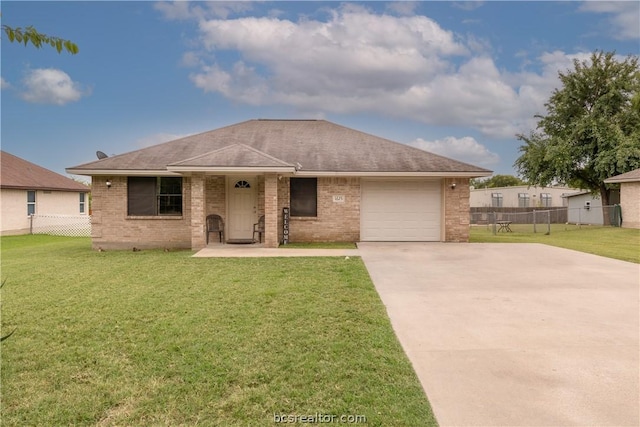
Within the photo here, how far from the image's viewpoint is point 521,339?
15.0 ft

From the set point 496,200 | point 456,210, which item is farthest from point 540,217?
point 456,210

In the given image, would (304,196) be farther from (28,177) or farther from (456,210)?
(28,177)

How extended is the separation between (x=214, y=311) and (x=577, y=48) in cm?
3002

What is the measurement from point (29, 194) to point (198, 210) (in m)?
16.3

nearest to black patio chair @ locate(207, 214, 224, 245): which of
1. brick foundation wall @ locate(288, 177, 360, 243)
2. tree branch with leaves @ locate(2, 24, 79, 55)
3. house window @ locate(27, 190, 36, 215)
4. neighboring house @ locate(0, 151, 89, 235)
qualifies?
brick foundation wall @ locate(288, 177, 360, 243)

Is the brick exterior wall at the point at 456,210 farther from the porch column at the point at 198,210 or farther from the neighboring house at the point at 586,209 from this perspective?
the neighboring house at the point at 586,209

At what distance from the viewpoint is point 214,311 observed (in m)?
5.59

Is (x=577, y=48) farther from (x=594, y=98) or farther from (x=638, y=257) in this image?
(x=638, y=257)

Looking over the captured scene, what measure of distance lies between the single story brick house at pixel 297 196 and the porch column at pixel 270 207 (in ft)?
0.21

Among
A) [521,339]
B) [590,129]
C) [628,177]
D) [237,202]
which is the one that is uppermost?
[590,129]

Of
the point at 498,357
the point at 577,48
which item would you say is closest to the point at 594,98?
the point at 577,48

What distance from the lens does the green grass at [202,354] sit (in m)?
3.08

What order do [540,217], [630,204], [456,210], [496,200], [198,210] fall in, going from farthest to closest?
[496,200]
[540,217]
[630,204]
[456,210]
[198,210]

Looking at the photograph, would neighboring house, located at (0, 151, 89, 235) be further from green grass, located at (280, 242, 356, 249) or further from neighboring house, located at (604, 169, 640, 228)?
neighboring house, located at (604, 169, 640, 228)
